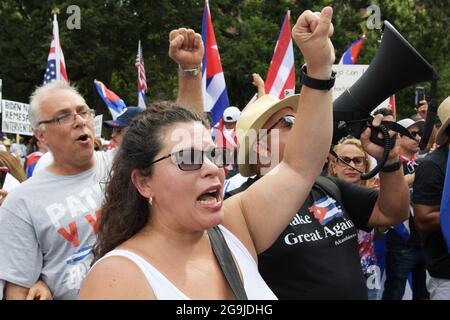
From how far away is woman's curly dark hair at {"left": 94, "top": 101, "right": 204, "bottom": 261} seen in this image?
2.20 metres

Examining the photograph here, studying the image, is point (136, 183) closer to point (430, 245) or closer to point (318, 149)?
point (318, 149)

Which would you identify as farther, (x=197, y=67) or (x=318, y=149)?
(x=197, y=67)

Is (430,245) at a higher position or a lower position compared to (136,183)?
lower

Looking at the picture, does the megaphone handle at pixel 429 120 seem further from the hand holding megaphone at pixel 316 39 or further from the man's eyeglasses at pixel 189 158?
the man's eyeglasses at pixel 189 158

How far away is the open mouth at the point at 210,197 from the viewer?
2.14m

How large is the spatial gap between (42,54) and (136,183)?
21353 mm

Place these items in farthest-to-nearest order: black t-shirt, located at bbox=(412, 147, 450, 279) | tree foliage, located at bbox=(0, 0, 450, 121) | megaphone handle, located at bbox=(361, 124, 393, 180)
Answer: tree foliage, located at bbox=(0, 0, 450, 121) → black t-shirt, located at bbox=(412, 147, 450, 279) → megaphone handle, located at bbox=(361, 124, 393, 180)

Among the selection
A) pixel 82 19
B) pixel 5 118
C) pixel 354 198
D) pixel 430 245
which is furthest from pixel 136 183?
pixel 82 19

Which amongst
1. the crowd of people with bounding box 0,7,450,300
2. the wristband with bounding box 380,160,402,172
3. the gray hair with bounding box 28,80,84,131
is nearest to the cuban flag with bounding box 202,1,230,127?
the crowd of people with bounding box 0,7,450,300

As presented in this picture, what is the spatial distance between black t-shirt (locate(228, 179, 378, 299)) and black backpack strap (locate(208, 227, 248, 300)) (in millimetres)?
754

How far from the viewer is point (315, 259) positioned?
2932 mm

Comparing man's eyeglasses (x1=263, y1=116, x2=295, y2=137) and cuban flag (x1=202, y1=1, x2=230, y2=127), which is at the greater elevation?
man's eyeglasses (x1=263, y1=116, x2=295, y2=137)

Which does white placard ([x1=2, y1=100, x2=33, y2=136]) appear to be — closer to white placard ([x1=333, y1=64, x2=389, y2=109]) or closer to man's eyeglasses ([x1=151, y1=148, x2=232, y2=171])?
white placard ([x1=333, y1=64, x2=389, y2=109])

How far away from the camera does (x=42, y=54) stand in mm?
22406
